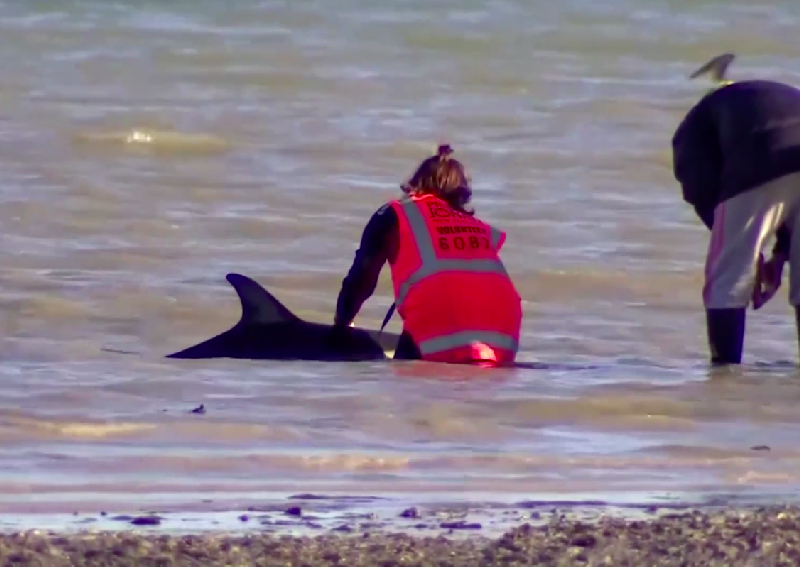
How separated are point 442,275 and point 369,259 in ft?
0.89

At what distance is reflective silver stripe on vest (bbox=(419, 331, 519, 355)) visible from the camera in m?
6.94

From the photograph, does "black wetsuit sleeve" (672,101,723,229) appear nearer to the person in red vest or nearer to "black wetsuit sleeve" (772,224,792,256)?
"black wetsuit sleeve" (772,224,792,256)

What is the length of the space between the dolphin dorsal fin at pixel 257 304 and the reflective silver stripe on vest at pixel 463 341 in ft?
1.76

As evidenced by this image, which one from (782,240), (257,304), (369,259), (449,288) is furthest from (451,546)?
(782,240)

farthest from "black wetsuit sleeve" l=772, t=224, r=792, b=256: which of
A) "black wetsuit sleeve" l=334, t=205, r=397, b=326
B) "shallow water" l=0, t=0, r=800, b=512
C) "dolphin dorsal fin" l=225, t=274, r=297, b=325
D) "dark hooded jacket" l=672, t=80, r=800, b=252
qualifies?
"dolphin dorsal fin" l=225, t=274, r=297, b=325

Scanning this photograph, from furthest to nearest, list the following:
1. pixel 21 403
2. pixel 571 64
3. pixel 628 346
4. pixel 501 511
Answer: pixel 571 64, pixel 628 346, pixel 21 403, pixel 501 511

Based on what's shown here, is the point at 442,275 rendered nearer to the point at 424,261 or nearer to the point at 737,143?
the point at 424,261

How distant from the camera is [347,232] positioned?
10750mm

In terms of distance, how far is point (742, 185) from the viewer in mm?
6977

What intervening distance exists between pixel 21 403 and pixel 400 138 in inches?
299

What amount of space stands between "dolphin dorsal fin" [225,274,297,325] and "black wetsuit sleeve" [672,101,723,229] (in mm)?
1471

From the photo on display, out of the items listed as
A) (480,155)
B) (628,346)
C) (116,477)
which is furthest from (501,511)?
(480,155)

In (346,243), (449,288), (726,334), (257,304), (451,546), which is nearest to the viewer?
(451,546)

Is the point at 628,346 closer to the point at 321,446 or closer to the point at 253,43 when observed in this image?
the point at 321,446
